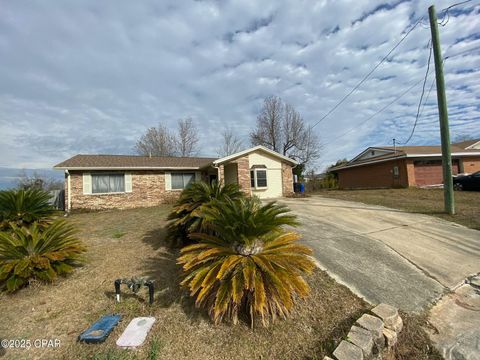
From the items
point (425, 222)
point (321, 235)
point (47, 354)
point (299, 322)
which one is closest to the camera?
point (47, 354)

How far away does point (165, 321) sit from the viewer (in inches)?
129

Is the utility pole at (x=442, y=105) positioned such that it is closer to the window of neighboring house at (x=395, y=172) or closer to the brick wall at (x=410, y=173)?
the brick wall at (x=410, y=173)

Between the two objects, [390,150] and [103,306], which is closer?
[103,306]

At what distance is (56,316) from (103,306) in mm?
603

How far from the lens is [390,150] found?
20.9m

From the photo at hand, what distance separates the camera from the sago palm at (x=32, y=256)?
4059mm

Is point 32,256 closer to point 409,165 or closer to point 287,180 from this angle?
point 287,180

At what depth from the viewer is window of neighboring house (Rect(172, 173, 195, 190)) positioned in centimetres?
1585

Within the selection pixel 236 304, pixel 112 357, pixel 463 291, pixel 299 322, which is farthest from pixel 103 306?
pixel 463 291

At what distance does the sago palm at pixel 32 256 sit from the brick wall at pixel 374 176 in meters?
21.0

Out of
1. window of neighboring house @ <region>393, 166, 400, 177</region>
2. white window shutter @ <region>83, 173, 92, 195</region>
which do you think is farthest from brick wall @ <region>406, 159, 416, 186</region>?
white window shutter @ <region>83, 173, 92, 195</region>

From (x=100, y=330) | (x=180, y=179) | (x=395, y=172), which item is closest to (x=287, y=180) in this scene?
(x=180, y=179)

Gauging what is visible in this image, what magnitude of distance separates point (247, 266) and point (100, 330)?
6.44ft

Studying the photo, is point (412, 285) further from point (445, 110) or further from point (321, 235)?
point (445, 110)
